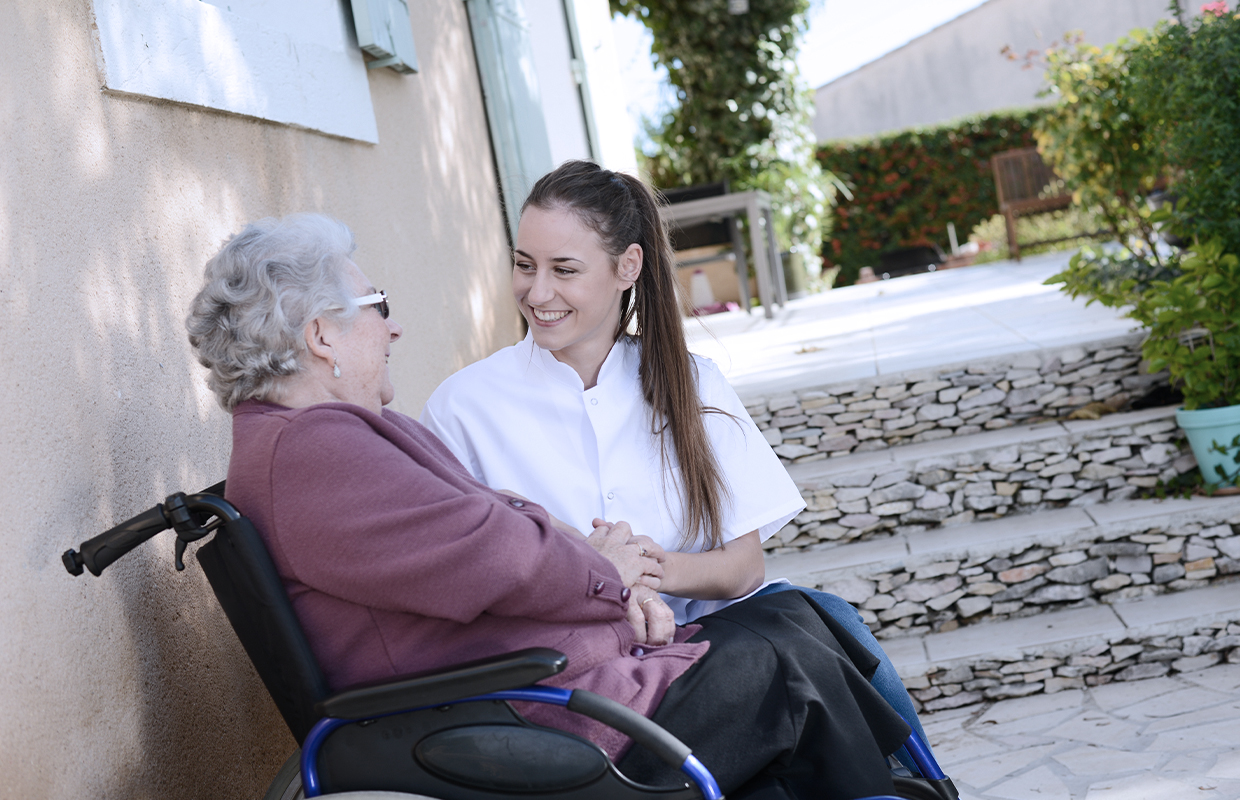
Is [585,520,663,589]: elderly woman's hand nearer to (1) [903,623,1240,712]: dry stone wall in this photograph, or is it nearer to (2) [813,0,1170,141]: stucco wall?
(1) [903,623,1240,712]: dry stone wall

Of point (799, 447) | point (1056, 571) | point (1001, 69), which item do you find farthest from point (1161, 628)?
point (1001, 69)

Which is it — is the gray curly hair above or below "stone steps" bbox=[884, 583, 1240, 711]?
above

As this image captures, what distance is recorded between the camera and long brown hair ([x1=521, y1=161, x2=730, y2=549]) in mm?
2068

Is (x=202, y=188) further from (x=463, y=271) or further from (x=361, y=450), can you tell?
(x=463, y=271)

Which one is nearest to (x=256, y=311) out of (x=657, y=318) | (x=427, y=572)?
(x=427, y=572)


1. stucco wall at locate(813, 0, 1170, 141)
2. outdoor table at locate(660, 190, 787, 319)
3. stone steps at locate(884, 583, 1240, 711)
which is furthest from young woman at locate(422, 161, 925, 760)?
stucco wall at locate(813, 0, 1170, 141)

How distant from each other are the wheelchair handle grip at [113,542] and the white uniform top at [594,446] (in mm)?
825

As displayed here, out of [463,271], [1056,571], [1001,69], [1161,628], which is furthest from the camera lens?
[1001,69]

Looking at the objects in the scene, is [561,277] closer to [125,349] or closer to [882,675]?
[125,349]

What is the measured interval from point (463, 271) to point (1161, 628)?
2730mm

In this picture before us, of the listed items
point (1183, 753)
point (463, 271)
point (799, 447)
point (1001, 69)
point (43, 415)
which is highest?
point (1001, 69)

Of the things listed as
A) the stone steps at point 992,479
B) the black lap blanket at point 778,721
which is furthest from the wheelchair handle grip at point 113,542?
the stone steps at point 992,479

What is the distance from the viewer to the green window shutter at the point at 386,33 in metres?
3.04

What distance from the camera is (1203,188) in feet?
11.9
